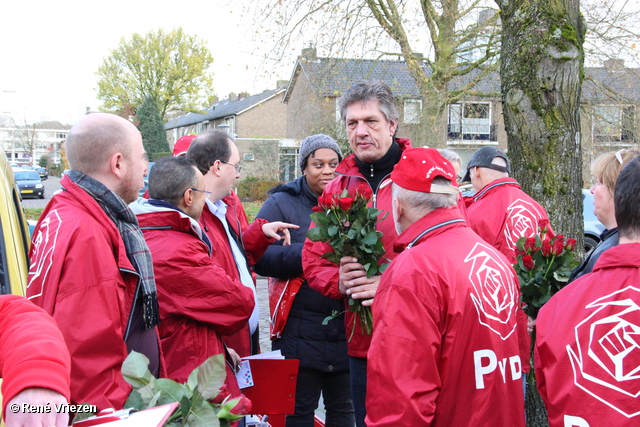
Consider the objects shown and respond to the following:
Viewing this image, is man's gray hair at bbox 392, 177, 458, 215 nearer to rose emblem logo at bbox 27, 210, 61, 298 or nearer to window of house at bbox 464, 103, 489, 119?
rose emblem logo at bbox 27, 210, 61, 298

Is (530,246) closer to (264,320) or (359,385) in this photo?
(359,385)

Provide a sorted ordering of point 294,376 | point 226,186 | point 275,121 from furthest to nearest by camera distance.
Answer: point 275,121 → point 226,186 → point 294,376

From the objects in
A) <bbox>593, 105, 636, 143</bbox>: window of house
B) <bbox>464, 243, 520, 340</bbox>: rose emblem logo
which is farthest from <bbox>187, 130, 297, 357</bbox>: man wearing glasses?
<bbox>593, 105, 636, 143</bbox>: window of house

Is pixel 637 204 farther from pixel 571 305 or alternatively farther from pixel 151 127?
pixel 151 127

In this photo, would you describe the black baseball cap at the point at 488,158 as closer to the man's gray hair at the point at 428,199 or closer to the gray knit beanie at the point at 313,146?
the gray knit beanie at the point at 313,146

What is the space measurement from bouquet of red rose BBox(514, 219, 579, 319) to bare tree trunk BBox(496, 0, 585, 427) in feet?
4.36

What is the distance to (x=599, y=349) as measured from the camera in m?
1.73

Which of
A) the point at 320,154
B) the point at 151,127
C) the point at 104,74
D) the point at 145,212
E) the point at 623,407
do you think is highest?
the point at 104,74

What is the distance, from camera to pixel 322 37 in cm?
1281

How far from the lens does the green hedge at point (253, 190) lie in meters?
27.3

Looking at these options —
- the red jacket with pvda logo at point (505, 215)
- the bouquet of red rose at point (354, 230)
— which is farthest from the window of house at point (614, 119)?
the bouquet of red rose at point (354, 230)

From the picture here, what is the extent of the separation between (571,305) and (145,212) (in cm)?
215

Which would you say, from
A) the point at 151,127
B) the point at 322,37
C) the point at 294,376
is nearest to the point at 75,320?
the point at 294,376

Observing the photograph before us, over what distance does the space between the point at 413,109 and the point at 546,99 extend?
12.8 meters
